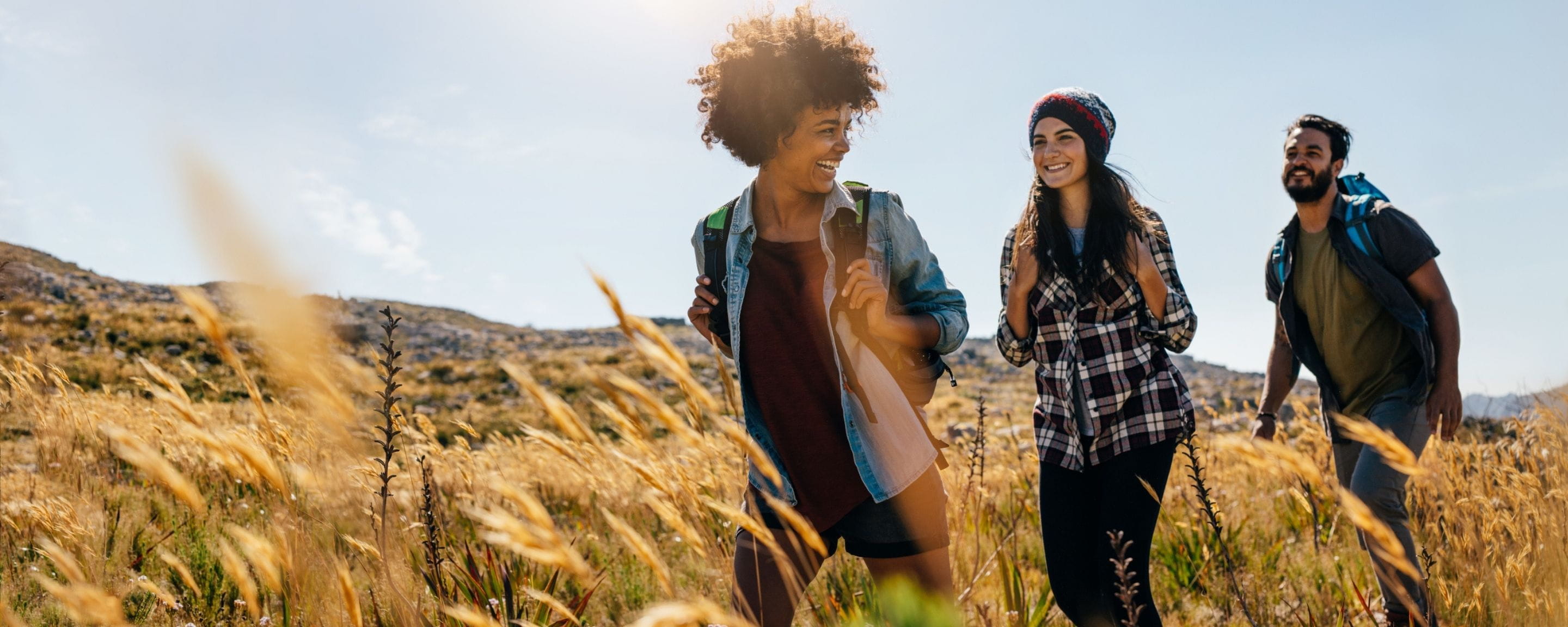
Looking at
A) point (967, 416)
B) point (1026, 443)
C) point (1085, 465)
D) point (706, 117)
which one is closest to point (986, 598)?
point (1085, 465)

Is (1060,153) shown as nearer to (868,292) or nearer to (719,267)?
(868,292)

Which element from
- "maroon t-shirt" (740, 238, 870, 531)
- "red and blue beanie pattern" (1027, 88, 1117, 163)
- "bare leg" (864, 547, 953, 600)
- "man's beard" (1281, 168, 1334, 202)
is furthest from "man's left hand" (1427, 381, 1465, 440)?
"maroon t-shirt" (740, 238, 870, 531)

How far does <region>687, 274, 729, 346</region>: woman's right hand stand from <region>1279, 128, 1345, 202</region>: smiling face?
262 centimetres

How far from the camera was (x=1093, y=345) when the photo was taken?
2.61 metres

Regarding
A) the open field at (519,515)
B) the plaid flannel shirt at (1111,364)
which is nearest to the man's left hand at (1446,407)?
the open field at (519,515)

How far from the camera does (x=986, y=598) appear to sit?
3.55m

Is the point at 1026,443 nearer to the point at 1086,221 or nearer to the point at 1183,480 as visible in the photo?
the point at 1183,480

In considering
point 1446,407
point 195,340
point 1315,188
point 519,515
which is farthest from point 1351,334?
point 195,340

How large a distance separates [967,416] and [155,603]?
22.7 metres

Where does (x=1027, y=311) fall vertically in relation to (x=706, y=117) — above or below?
below

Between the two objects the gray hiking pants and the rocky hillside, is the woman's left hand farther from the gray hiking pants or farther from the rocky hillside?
the gray hiking pants

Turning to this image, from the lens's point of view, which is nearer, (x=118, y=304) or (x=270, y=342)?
(x=270, y=342)

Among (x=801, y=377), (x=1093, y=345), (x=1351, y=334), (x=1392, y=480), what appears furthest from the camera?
(x=1351, y=334)

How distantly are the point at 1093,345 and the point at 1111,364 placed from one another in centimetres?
8
